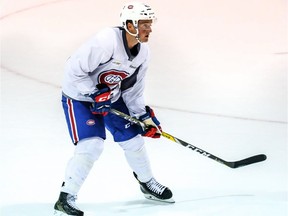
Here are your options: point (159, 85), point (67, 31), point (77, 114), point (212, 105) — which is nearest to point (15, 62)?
point (67, 31)

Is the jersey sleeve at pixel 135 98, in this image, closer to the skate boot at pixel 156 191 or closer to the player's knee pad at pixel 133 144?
the player's knee pad at pixel 133 144

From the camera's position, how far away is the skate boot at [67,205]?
2994 mm

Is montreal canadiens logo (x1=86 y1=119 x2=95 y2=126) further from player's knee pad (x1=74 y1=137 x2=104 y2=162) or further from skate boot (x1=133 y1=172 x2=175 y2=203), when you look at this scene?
skate boot (x1=133 y1=172 x2=175 y2=203)

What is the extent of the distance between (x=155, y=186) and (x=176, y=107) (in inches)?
45.2

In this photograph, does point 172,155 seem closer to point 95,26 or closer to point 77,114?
point 77,114

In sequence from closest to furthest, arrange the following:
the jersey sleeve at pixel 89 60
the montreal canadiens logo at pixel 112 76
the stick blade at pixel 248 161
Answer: the jersey sleeve at pixel 89 60
the montreal canadiens logo at pixel 112 76
the stick blade at pixel 248 161

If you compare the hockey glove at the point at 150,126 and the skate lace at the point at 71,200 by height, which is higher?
the hockey glove at the point at 150,126

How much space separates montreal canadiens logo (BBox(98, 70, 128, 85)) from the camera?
Result: 3092 mm

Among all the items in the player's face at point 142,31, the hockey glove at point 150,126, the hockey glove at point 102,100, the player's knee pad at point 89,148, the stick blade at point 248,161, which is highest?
the player's face at point 142,31

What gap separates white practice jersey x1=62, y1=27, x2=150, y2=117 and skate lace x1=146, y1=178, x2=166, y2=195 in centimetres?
42

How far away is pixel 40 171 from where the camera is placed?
3.55 meters

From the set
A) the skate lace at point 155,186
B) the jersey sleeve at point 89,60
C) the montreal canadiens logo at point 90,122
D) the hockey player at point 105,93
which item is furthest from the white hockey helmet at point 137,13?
Result: the skate lace at point 155,186

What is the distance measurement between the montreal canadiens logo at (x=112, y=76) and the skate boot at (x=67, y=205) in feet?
1.69

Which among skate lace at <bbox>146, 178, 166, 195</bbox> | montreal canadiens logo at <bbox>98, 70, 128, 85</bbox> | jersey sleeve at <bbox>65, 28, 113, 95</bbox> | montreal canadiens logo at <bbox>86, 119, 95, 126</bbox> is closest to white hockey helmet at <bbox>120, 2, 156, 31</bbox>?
jersey sleeve at <bbox>65, 28, 113, 95</bbox>
